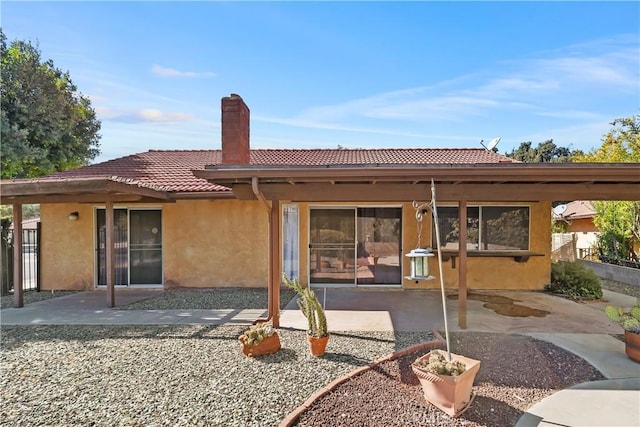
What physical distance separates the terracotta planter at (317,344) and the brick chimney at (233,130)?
519 centimetres

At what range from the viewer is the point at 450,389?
3473 millimetres

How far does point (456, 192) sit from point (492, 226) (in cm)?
441

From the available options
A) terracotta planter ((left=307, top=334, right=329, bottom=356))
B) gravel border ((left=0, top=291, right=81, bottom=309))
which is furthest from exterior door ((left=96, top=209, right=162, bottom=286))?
terracotta planter ((left=307, top=334, right=329, bottom=356))

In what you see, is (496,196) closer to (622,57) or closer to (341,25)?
(341,25)

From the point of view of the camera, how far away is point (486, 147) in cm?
Answer: 1223

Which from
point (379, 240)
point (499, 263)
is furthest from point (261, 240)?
point (499, 263)

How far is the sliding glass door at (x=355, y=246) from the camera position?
9.44m

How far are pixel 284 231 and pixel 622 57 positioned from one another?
418 inches

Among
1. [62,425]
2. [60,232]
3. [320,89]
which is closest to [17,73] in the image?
[60,232]

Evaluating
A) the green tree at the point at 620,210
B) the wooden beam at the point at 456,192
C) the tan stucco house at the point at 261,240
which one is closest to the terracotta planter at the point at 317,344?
the wooden beam at the point at 456,192

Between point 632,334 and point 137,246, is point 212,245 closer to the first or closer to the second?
point 137,246

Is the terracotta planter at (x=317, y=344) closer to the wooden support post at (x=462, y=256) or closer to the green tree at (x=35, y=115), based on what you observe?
the wooden support post at (x=462, y=256)

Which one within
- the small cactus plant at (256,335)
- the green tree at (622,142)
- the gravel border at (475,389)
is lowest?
the gravel border at (475,389)

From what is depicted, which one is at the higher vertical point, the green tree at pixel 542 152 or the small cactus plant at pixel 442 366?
the green tree at pixel 542 152
